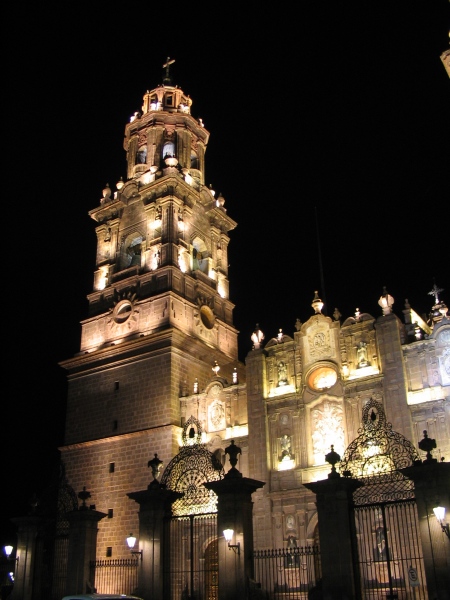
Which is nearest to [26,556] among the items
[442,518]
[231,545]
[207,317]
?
[231,545]

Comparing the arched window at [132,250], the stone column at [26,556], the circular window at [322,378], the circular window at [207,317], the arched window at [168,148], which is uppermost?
the arched window at [168,148]

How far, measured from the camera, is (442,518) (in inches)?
645

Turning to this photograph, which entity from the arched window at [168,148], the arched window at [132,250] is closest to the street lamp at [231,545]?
the arched window at [132,250]

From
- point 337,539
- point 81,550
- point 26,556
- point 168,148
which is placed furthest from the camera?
point 168,148

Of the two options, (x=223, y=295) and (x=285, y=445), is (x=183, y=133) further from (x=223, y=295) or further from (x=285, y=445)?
(x=285, y=445)

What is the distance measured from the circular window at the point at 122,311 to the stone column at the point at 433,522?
26.3 meters

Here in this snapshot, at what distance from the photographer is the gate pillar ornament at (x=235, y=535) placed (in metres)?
18.6

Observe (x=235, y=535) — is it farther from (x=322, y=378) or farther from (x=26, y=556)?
(x=322, y=378)

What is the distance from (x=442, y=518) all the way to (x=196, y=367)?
79.6ft

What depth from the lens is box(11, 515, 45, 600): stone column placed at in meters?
23.9

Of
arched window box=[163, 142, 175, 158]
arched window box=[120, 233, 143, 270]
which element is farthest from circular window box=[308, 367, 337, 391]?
arched window box=[163, 142, 175, 158]

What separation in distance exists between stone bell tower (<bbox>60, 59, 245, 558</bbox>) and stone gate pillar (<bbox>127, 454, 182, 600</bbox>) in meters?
13.4

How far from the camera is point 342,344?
109 feet

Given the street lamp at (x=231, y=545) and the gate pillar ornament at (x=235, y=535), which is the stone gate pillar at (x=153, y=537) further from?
the street lamp at (x=231, y=545)
